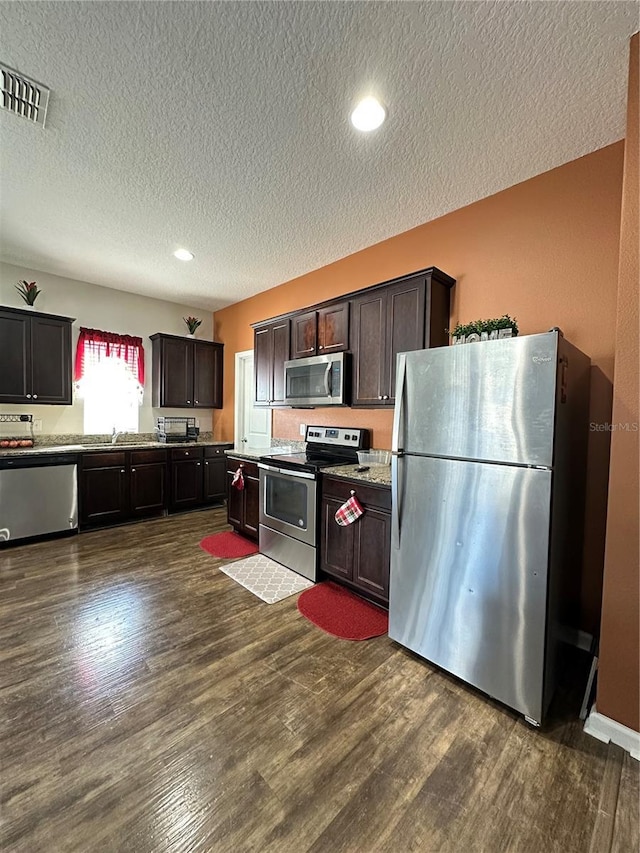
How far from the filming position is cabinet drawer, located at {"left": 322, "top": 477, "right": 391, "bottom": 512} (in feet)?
7.70

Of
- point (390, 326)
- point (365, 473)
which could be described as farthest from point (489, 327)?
point (365, 473)

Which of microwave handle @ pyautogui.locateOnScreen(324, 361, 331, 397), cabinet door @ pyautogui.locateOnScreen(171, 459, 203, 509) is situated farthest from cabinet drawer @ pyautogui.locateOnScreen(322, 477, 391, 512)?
cabinet door @ pyautogui.locateOnScreen(171, 459, 203, 509)

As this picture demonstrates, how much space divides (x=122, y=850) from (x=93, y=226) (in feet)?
12.8

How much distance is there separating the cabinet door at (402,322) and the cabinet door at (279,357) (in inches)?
51.5

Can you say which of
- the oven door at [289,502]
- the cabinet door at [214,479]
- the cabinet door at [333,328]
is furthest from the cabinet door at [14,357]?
the cabinet door at [333,328]

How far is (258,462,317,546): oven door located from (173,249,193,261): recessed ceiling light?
2.23m

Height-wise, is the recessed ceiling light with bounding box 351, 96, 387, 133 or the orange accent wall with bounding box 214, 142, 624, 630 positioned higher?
the recessed ceiling light with bounding box 351, 96, 387, 133

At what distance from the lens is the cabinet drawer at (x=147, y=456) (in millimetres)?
4225

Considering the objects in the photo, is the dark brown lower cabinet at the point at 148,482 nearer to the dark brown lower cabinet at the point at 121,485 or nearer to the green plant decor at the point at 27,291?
the dark brown lower cabinet at the point at 121,485

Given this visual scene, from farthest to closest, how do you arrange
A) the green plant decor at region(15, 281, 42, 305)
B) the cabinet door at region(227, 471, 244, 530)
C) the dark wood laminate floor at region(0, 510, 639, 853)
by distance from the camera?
the green plant decor at region(15, 281, 42, 305), the cabinet door at region(227, 471, 244, 530), the dark wood laminate floor at region(0, 510, 639, 853)

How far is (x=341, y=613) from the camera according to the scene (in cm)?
243

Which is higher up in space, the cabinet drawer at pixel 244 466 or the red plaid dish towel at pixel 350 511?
the cabinet drawer at pixel 244 466

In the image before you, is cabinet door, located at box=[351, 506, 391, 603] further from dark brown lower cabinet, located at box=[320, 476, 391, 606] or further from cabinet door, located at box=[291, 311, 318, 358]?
cabinet door, located at box=[291, 311, 318, 358]

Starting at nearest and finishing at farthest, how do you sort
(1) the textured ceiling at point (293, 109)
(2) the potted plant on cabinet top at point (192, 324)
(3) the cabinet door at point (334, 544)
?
1. (1) the textured ceiling at point (293, 109)
2. (3) the cabinet door at point (334, 544)
3. (2) the potted plant on cabinet top at point (192, 324)
